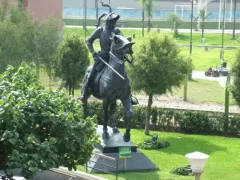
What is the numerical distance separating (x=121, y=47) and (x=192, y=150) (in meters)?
7.31

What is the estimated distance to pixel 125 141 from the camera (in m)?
20.0

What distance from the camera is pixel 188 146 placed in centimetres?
2494

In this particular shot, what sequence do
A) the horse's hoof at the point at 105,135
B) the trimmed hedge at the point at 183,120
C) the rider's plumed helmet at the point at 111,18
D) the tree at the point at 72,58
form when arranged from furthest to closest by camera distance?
the tree at the point at 72,58, the trimmed hedge at the point at 183,120, the horse's hoof at the point at 105,135, the rider's plumed helmet at the point at 111,18

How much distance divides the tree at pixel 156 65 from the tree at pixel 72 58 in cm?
532

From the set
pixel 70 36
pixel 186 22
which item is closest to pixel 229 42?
pixel 186 22

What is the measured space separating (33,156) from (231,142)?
1599 cm

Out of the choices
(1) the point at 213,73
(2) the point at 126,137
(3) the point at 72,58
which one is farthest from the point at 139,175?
(1) the point at 213,73

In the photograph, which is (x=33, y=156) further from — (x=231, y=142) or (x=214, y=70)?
(x=214, y=70)

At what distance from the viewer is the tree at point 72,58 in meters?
30.7

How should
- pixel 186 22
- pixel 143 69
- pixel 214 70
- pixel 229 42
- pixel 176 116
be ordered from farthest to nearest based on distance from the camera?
pixel 186 22 → pixel 229 42 → pixel 214 70 → pixel 176 116 → pixel 143 69

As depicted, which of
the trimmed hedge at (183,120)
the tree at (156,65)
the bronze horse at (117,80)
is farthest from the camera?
the trimmed hedge at (183,120)

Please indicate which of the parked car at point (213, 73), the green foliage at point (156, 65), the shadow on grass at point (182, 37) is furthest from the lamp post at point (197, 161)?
the shadow on grass at point (182, 37)

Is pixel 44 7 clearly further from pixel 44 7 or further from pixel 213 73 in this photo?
pixel 213 73

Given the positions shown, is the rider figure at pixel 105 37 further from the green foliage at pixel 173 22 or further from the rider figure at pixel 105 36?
Result: the green foliage at pixel 173 22
